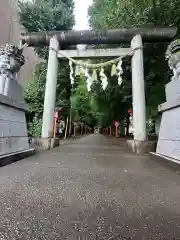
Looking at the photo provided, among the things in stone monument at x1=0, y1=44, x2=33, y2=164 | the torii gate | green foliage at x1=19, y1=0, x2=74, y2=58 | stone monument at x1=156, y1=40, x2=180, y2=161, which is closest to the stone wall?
green foliage at x1=19, y1=0, x2=74, y2=58

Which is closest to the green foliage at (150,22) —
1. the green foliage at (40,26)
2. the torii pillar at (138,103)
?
the torii pillar at (138,103)

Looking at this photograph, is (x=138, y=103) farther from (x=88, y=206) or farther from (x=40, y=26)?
(x=40, y=26)

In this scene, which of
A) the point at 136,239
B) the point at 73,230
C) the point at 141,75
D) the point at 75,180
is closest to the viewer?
the point at 136,239

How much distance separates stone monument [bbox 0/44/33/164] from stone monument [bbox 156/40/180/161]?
11.2 ft

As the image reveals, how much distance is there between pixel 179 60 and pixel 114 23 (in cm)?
624

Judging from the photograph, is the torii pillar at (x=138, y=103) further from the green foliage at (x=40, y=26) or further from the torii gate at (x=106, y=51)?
the green foliage at (x=40, y=26)

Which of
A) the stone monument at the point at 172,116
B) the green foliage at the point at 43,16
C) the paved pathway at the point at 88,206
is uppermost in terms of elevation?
the green foliage at the point at 43,16

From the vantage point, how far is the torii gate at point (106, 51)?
757cm

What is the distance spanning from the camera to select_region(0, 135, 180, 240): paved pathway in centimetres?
154

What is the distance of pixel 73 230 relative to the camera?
1565 mm

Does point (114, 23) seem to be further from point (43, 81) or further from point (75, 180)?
point (75, 180)

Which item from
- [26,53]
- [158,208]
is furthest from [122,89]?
[26,53]

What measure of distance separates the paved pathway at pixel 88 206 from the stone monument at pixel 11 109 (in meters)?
1.44

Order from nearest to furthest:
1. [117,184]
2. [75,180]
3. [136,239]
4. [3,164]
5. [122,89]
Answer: [136,239] → [117,184] → [75,180] → [3,164] → [122,89]
